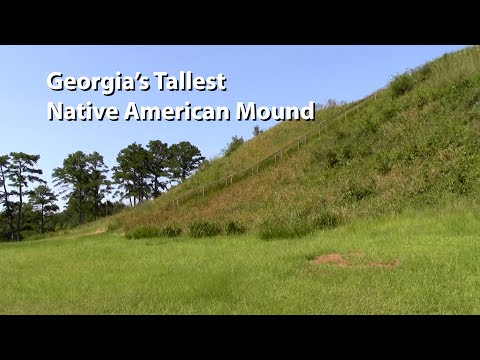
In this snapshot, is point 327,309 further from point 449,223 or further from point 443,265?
point 449,223

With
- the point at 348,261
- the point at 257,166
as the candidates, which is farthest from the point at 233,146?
the point at 348,261

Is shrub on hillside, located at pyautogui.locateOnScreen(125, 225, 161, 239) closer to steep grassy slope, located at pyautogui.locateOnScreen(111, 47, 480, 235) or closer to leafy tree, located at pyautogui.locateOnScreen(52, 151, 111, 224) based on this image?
steep grassy slope, located at pyautogui.locateOnScreen(111, 47, 480, 235)

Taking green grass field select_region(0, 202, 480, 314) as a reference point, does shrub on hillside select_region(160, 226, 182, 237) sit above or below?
above

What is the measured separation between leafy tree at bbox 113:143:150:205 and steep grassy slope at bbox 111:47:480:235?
93.1 ft

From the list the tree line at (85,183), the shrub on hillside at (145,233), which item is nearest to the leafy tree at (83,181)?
the tree line at (85,183)

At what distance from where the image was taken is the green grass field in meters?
6.93

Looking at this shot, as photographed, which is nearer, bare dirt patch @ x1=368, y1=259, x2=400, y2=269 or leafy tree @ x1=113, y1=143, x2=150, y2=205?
bare dirt patch @ x1=368, y1=259, x2=400, y2=269

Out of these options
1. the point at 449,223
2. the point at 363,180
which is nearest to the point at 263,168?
the point at 363,180

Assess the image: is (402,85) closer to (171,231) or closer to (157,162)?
(171,231)

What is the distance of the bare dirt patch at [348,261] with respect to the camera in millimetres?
9117

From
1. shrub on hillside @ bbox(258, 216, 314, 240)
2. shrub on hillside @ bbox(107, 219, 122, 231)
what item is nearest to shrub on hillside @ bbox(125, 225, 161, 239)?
shrub on hillside @ bbox(258, 216, 314, 240)

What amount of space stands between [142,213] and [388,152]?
17.6m

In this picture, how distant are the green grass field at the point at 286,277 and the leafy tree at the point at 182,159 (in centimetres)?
5305

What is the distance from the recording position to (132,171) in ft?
207
